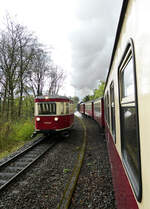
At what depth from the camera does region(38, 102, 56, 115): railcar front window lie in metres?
8.28

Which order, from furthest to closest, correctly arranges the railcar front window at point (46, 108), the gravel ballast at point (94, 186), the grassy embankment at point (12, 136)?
1. the railcar front window at point (46, 108)
2. the grassy embankment at point (12, 136)
3. the gravel ballast at point (94, 186)

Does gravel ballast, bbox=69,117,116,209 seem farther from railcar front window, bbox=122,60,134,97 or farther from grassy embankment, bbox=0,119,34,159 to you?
grassy embankment, bbox=0,119,34,159

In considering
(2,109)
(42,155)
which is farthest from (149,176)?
(2,109)

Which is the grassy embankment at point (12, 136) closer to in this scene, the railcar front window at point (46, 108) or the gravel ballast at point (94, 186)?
the railcar front window at point (46, 108)

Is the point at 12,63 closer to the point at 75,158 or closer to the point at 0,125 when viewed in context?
the point at 0,125

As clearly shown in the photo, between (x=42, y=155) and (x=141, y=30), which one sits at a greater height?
(x=141, y=30)

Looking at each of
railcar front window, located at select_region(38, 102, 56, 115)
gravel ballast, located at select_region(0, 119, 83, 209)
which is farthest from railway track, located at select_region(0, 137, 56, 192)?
railcar front window, located at select_region(38, 102, 56, 115)

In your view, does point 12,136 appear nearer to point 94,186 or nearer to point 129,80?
point 94,186

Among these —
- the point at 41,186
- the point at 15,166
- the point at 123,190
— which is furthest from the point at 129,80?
the point at 15,166

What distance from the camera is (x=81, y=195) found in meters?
3.37

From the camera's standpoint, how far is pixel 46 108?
8320mm

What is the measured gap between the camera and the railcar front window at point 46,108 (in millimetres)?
8281

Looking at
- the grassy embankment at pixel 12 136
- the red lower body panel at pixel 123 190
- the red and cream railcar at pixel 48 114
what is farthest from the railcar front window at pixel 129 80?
the grassy embankment at pixel 12 136

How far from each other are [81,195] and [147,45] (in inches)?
143
